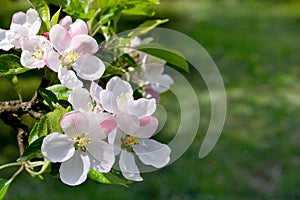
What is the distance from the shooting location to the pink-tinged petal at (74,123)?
0.57 metres

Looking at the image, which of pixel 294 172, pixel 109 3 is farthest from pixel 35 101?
pixel 294 172

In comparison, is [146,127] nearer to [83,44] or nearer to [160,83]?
[83,44]

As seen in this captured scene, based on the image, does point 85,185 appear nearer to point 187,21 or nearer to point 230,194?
point 230,194

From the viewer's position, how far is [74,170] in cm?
58

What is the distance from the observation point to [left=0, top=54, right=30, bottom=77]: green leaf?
0.67 meters

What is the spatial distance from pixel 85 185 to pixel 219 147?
36.4 inches

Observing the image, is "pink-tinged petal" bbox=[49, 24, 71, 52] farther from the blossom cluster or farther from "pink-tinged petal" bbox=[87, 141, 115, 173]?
"pink-tinged petal" bbox=[87, 141, 115, 173]

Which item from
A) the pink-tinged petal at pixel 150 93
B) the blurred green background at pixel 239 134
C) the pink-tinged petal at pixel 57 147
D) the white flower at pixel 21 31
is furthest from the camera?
the blurred green background at pixel 239 134

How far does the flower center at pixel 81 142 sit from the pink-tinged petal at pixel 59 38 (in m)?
0.10

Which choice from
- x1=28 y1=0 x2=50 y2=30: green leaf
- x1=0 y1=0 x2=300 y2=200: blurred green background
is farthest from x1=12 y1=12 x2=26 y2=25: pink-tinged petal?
x1=0 y1=0 x2=300 y2=200: blurred green background

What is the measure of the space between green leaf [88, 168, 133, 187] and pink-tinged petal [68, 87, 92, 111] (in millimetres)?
71

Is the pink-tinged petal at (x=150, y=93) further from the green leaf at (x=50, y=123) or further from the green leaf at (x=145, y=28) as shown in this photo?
the green leaf at (x=50, y=123)

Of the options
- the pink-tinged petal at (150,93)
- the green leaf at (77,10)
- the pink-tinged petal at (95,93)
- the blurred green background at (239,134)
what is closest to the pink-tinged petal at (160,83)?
the pink-tinged petal at (150,93)

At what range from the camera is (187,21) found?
722 cm
